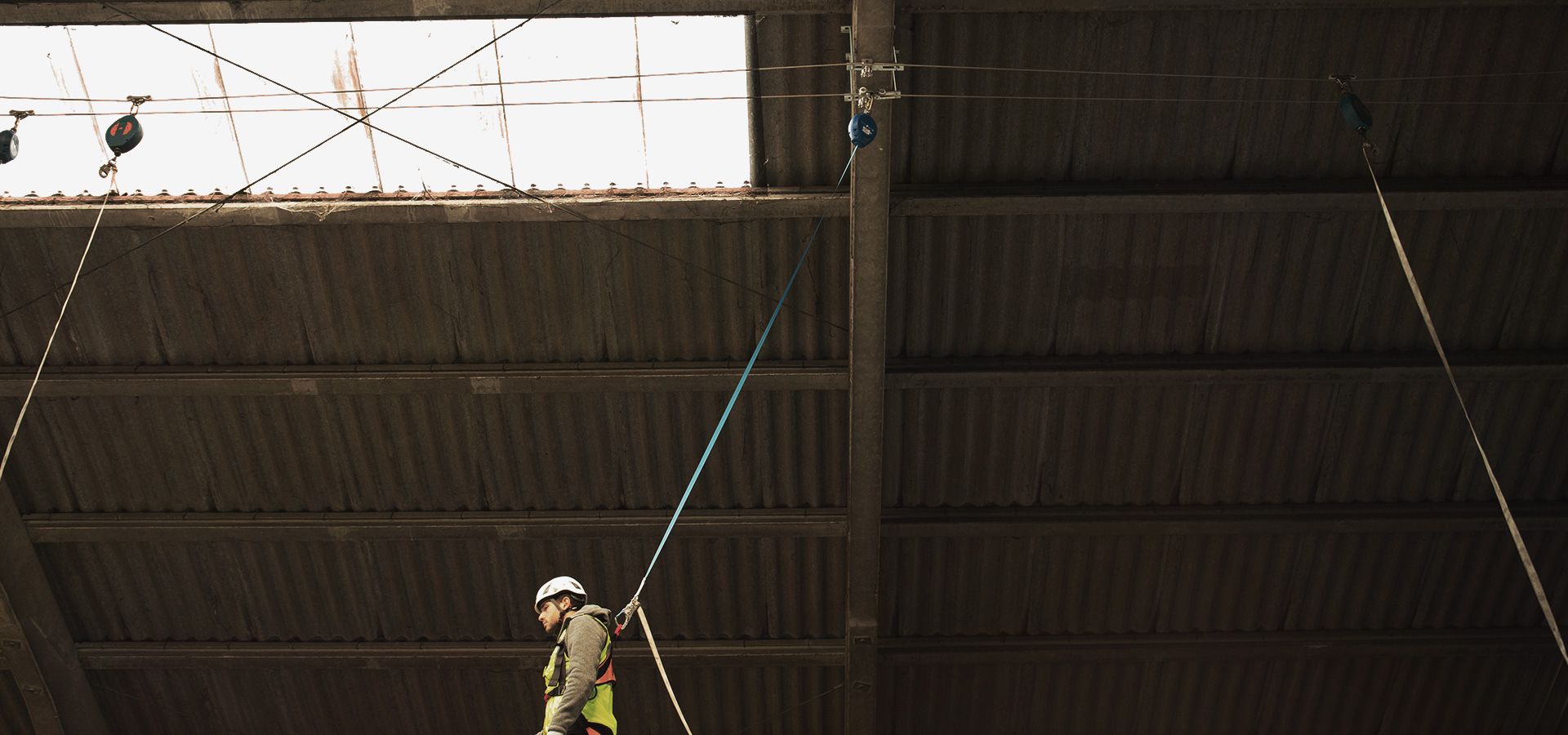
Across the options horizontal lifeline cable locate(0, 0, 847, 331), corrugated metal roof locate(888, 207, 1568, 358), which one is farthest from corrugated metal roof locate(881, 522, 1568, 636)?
horizontal lifeline cable locate(0, 0, 847, 331)

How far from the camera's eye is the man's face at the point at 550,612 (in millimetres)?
6008

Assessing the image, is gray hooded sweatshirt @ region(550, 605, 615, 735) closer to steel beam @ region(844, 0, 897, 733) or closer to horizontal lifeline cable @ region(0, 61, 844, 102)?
steel beam @ region(844, 0, 897, 733)

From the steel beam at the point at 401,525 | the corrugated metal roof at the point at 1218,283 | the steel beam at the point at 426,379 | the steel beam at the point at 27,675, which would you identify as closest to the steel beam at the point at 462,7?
the corrugated metal roof at the point at 1218,283

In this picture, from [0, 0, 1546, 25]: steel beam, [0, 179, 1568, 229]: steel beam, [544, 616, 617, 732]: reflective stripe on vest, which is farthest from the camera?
[0, 179, 1568, 229]: steel beam

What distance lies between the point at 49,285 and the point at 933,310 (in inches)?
288

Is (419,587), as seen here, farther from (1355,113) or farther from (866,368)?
(1355,113)

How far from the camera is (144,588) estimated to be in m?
10.5

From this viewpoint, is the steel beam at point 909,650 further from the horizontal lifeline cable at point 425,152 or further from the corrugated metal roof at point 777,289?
the horizontal lifeline cable at point 425,152

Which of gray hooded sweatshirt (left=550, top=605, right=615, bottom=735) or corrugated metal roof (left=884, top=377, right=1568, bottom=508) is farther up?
corrugated metal roof (left=884, top=377, right=1568, bottom=508)

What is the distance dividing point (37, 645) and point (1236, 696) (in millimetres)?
11795

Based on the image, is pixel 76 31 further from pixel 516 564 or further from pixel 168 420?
pixel 516 564

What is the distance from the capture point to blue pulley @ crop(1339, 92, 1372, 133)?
7.27m

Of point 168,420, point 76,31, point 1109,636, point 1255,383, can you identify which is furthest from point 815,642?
point 76,31

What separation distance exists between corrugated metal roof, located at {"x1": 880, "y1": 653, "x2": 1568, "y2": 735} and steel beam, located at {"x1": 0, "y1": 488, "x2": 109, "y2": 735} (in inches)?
314
